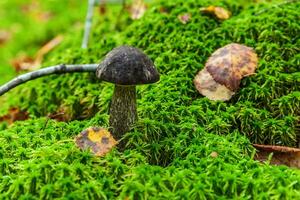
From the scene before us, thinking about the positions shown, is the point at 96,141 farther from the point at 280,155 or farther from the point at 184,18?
the point at 184,18

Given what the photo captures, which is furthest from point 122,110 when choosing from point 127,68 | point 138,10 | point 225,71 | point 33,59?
point 33,59

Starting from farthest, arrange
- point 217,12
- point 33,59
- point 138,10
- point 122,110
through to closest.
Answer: point 33,59 → point 138,10 → point 217,12 → point 122,110

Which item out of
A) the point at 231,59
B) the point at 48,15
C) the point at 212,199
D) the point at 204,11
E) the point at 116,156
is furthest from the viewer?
the point at 48,15

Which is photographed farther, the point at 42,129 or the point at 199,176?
the point at 42,129

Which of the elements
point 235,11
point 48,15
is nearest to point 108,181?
point 235,11

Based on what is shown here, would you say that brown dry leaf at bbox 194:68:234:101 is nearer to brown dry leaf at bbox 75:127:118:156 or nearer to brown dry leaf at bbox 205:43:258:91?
brown dry leaf at bbox 205:43:258:91

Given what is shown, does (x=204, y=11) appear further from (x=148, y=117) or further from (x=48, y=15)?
(x=48, y=15)

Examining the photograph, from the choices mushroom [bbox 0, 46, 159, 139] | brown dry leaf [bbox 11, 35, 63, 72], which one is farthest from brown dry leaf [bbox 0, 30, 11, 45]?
mushroom [bbox 0, 46, 159, 139]
